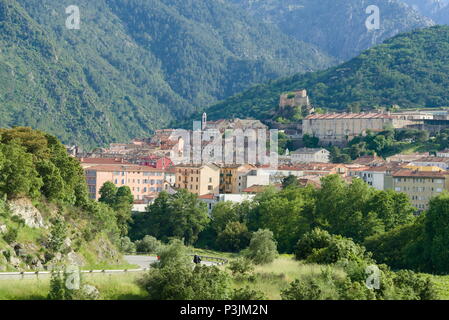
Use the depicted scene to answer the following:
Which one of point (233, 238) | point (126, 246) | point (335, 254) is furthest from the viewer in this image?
point (233, 238)

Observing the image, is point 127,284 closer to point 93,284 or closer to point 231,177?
point 93,284

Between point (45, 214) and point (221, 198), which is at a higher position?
point (221, 198)

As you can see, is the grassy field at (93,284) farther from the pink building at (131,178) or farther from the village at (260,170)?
the pink building at (131,178)

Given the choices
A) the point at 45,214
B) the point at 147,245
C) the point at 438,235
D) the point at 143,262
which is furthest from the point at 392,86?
the point at 45,214

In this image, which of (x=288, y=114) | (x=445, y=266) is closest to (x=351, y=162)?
(x=288, y=114)

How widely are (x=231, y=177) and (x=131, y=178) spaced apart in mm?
10537

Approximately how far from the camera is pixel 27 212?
45812 mm

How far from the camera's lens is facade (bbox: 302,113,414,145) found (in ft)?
453

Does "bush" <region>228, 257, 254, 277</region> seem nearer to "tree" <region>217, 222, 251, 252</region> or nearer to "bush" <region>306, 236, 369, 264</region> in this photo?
"bush" <region>306, 236, 369, 264</region>

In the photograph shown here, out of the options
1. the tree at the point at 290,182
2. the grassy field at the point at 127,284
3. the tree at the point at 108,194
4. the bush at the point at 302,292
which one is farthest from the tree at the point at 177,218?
the bush at the point at 302,292

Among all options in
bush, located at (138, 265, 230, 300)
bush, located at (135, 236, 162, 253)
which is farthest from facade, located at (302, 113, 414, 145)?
bush, located at (138, 265, 230, 300)

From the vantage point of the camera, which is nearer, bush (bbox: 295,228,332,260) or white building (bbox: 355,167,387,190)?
bush (bbox: 295,228,332,260)

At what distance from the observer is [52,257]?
42.8 metres

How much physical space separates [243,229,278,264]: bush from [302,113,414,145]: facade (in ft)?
267
